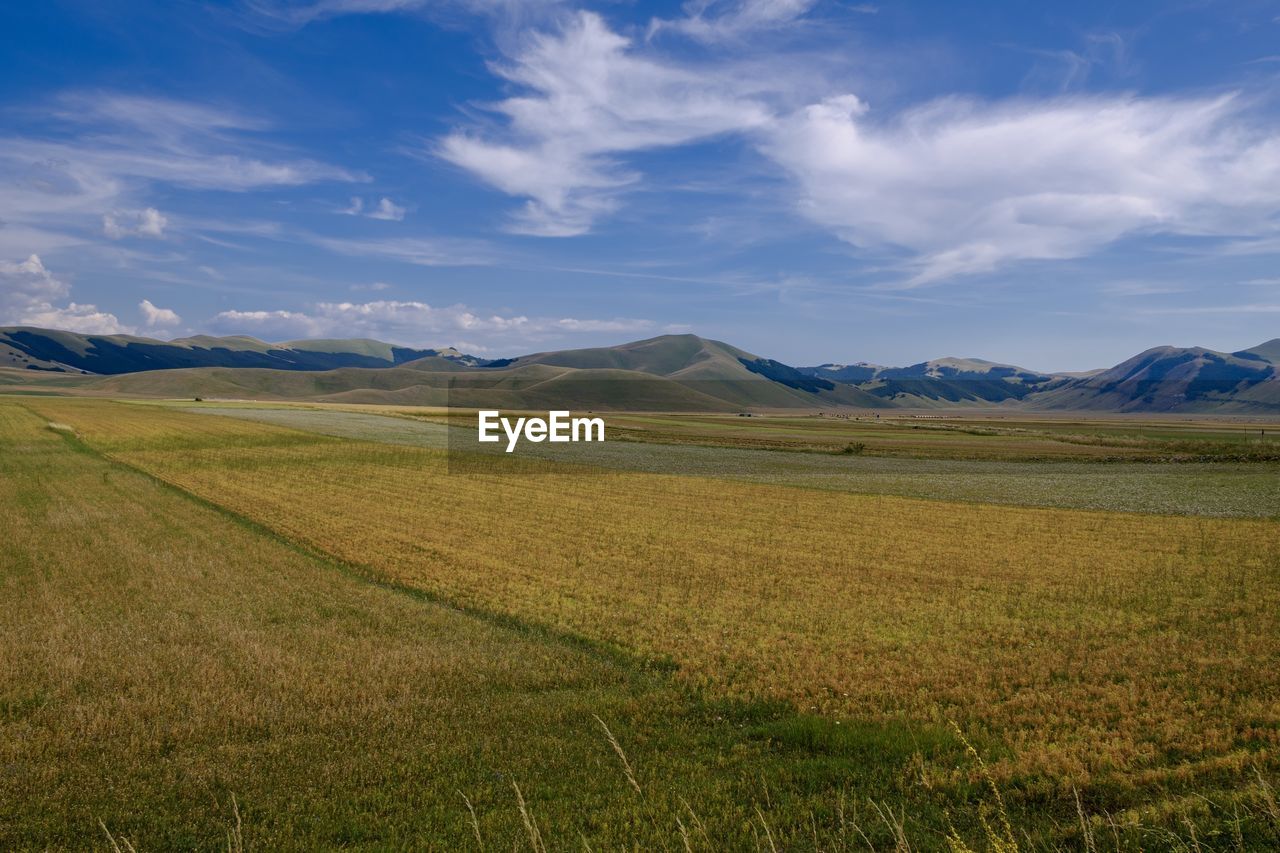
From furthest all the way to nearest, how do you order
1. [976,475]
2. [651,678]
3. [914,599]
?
1. [976,475]
2. [914,599]
3. [651,678]

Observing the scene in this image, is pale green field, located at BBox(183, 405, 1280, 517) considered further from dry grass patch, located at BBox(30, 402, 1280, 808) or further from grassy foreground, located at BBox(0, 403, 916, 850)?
grassy foreground, located at BBox(0, 403, 916, 850)

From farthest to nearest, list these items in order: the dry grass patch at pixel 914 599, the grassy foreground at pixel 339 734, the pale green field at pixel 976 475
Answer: the pale green field at pixel 976 475, the dry grass patch at pixel 914 599, the grassy foreground at pixel 339 734

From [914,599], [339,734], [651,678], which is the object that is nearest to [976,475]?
[914,599]

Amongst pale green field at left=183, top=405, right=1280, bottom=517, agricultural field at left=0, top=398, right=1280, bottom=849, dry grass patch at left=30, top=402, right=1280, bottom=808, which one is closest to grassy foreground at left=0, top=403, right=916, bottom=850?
agricultural field at left=0, top=398, right=1280, bottom=849

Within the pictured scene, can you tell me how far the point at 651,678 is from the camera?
12.1 m

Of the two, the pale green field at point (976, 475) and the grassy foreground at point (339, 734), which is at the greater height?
the grassy foreground at point (339, 734)

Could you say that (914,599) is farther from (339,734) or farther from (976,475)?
(976,475)

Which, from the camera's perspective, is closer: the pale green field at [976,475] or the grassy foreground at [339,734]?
the grassy foreground at [339,734]

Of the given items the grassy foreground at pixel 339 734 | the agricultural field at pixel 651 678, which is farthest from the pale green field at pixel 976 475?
the grassy foreground at pixel 339 734

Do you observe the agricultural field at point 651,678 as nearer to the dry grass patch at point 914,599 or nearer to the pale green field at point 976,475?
the dry grass patch at point 914,599

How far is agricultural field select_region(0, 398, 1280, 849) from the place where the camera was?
7.91 m

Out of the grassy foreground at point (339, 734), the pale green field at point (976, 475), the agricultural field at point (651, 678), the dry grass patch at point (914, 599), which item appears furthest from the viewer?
the pale green field at point (976, 475)

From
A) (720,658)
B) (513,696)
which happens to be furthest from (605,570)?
(513,696)

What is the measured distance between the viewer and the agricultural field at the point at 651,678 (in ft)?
26.0
